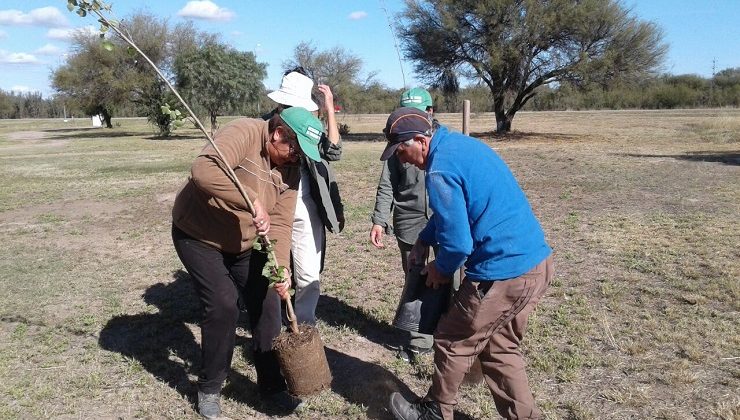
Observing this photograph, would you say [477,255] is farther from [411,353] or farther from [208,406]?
[208,406]

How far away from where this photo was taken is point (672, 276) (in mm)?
6070

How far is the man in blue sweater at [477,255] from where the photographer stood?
2.87 meters

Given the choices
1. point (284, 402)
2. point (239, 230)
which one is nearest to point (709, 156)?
point (284, 402)

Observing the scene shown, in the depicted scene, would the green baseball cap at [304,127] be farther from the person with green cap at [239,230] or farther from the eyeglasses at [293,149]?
the eyeglasses at [293,149]

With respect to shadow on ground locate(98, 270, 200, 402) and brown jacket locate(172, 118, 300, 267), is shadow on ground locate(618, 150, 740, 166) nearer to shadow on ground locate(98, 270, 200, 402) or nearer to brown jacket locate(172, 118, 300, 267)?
shadow on ground locate(98, 270, 200, 402)

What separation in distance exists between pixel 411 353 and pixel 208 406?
59.2 inches

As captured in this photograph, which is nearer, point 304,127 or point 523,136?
point 304,127

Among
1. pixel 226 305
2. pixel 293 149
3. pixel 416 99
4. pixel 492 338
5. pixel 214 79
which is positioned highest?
pixel 214 79

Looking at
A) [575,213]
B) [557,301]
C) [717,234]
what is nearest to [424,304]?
[557,301]

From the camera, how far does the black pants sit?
3439mm

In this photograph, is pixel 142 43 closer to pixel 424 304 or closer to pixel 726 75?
pixel 424 304

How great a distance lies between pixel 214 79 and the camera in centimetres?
3600

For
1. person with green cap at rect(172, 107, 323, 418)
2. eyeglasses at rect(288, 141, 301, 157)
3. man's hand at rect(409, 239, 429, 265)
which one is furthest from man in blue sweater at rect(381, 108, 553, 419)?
person with green cap at rect(172, 107, 323, 418)

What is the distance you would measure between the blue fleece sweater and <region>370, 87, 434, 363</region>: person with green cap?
4.65 feet
